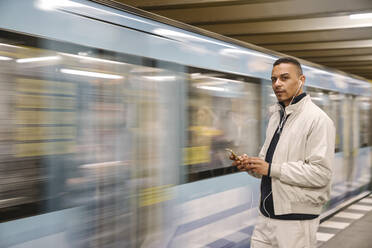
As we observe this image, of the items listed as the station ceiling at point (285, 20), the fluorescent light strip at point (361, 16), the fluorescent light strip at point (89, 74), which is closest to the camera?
the fluorescent light strip at point (89, 74)

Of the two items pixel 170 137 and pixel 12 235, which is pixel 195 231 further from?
pixel 12 235

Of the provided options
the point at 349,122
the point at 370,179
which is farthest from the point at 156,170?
the point at 370,179

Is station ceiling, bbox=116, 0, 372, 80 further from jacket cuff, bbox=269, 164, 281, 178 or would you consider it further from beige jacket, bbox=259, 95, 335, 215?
jacket cuff, bbox=269, 164, 281, 178

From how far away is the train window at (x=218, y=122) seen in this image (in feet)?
13.5

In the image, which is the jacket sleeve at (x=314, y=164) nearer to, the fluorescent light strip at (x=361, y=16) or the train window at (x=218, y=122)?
the train window at (x=218, y=122)

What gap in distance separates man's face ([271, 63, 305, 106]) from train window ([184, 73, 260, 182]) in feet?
5.10

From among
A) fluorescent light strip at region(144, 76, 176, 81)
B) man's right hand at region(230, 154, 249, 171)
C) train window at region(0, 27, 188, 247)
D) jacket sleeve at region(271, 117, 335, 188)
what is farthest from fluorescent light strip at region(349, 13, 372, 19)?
man's right hand at region(230, 154, 249, 171)

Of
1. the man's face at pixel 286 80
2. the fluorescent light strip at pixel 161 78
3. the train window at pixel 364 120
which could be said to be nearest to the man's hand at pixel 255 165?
the man's face at pixel 286 80

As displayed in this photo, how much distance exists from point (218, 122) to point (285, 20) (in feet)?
9.58

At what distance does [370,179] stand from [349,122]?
2729 millimetres

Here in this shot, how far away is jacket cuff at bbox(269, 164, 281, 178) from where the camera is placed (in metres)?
2.47

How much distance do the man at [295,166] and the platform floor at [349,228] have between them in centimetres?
364

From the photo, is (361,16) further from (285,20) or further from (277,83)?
(277,83)

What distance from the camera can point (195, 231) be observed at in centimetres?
413
